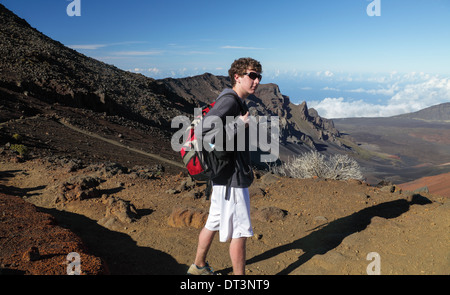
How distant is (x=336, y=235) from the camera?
14.3ft

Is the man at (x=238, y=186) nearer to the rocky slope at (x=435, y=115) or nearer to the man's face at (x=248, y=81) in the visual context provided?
the man's face at (x=248, y=81)

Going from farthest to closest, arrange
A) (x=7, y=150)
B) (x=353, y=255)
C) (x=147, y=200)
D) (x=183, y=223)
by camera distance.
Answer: (x=7, y=150), (x=147, y=200), (x=183, y=223), (x=353, y=255)

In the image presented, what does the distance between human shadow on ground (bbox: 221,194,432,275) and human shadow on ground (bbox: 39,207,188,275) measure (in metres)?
0.75

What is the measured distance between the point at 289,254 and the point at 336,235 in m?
0.88

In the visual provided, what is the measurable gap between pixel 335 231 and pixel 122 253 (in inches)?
120

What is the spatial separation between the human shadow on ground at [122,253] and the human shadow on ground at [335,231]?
0.75 meters

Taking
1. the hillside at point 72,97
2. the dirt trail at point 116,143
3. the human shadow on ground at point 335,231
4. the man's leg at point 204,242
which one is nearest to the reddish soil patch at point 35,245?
the man's leg at point 204,242

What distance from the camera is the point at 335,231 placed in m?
4.61

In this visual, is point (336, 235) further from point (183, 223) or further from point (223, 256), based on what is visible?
point (183, 223)

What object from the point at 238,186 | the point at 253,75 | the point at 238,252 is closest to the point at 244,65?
the point at 253,75

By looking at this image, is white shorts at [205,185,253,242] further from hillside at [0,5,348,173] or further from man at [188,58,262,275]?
hillside at [0,5,348,173]

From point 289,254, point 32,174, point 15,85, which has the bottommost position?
point 289,254
